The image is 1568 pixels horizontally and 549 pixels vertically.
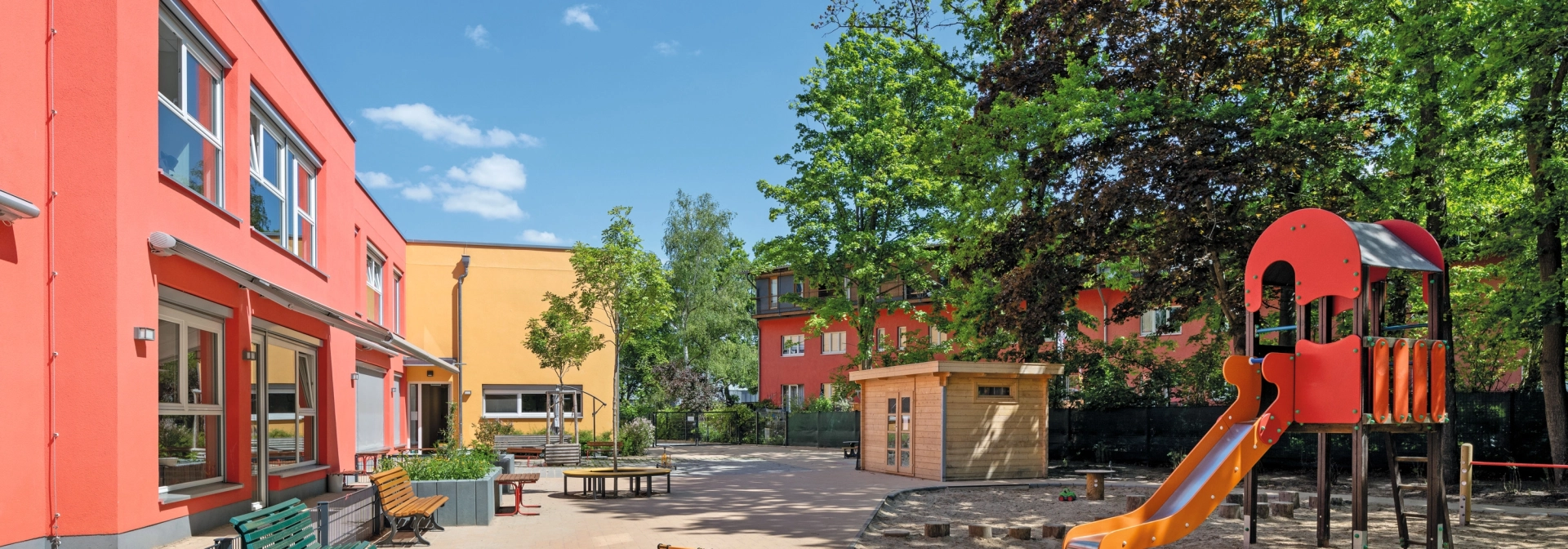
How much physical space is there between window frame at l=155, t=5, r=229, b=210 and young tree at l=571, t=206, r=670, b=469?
1417 centimetres

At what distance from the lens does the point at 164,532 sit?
10070mm

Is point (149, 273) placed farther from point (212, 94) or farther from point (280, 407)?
point (280, 407)

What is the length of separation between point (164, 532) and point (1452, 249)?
18.1 m

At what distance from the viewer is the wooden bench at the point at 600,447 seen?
27797 mm

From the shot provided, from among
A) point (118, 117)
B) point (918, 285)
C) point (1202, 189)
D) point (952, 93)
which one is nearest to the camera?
point (118, 117)

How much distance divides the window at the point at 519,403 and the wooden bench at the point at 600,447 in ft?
9.12

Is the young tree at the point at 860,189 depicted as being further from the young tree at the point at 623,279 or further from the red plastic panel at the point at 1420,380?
the red plastic panel at the point at 1420,380

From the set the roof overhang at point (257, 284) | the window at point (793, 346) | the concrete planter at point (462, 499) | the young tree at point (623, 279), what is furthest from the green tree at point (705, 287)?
the concrete planter at point (462, 499)

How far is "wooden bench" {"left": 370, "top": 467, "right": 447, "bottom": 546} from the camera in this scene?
10.6 meters

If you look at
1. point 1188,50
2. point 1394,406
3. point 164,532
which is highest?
point 1188,50

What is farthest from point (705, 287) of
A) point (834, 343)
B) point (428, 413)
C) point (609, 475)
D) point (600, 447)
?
point (609, 475)

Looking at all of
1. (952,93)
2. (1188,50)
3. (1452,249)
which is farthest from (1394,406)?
(952,93)

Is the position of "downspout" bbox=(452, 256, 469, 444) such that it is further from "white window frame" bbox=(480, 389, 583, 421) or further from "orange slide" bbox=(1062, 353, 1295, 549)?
"orange slide" bbox=(1062, 353, 1295, 549)

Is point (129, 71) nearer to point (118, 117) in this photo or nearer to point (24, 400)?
point (118, 117)
